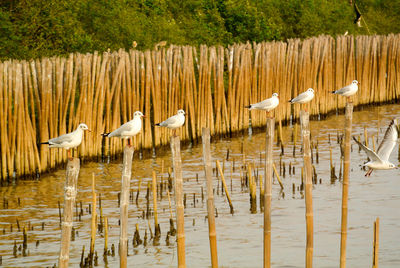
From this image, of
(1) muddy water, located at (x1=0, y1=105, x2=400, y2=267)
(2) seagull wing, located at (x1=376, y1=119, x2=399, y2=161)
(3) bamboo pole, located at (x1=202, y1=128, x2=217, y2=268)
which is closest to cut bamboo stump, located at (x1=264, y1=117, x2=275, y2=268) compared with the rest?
(3) bamboo pole, located at (x1=202, y1=128, x2=217, y2=268)

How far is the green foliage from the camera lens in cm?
2202

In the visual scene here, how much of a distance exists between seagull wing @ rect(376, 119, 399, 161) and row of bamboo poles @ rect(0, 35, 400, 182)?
A: 6962mm

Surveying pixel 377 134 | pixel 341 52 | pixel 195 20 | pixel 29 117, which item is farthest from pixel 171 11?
pixel 29 117

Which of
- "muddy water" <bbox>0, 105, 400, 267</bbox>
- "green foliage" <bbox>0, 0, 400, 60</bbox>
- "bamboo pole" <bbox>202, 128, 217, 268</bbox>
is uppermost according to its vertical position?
"green foliage" <bbox>0, 0, 400, 60</bbox>

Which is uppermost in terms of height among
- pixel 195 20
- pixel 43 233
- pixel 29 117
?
pixel 195 20

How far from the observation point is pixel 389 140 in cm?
1084

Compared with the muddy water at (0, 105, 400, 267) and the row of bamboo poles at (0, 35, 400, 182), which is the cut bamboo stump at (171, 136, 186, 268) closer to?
the muddy water at (0, 105, 400, 267)

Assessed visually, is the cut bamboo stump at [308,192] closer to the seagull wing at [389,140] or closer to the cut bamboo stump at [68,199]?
the seagull wing at [389,140]

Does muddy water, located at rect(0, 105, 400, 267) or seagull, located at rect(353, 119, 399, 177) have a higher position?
seagull, located at rect(353, 119, 399, 177)

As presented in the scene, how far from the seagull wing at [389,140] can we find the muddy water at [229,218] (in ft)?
4.56

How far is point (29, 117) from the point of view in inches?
607

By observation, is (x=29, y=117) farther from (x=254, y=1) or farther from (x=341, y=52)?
(x=254, y=1)

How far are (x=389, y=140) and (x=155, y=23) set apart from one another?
15783 mm

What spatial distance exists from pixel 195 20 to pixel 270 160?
840 inches
